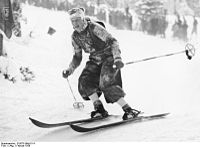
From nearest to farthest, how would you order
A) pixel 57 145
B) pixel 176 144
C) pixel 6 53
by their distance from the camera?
pixel 176 144 → pixel 57 145 → pixel 6 53

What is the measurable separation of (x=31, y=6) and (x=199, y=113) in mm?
1498

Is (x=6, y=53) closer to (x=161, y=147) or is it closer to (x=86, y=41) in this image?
(x=86, y=41)

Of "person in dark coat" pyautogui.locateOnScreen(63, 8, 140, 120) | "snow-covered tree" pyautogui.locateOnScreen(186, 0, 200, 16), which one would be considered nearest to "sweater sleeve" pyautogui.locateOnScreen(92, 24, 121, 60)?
"person in dark coat" pyautogui.locateOnScreen(63, 8, 140, 120)

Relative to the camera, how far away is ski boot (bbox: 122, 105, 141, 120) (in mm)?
3006

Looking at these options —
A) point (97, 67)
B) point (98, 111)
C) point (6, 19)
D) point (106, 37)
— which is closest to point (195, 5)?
point (106, 37)

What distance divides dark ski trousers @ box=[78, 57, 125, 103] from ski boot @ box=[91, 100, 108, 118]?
0.20ft

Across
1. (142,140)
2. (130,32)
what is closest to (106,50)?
(130,32)

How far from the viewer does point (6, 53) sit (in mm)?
3141

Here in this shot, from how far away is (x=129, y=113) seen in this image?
3.01 m

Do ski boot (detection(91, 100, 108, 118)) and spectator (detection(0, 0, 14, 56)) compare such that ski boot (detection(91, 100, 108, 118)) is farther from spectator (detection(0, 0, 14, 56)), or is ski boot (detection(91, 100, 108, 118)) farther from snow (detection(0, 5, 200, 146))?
spectator (detection(0, 0, 14, 56))

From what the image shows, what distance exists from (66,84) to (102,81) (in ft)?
1.00

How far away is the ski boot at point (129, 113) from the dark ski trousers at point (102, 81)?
0.32ft

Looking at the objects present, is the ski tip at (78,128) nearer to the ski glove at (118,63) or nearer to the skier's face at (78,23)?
the ski glove at (118,63)

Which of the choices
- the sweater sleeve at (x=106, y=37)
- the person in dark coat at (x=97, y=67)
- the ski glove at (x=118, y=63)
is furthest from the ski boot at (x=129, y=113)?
the sweater sleeve at (x=106, y=37)
